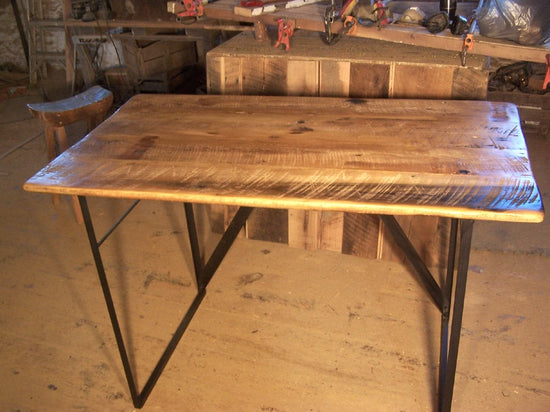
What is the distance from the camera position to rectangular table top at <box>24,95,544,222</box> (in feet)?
3.60

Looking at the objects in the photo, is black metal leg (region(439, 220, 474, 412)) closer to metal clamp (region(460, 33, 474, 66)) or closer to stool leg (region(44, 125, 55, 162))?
metal clamp (region(460, 33, 474, 66))

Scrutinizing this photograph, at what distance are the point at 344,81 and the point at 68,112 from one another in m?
1.30

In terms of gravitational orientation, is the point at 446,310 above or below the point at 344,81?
below

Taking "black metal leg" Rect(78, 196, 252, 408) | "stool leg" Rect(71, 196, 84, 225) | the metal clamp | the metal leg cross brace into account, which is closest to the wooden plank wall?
the metal clamp

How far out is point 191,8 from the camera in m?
2.25

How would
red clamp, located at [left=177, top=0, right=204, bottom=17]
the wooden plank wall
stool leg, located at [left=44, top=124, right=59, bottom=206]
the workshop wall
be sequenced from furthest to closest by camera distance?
1. the workshop wall
2. stool leg, located at [left=44, top=124, right=59, bottom=206]
3. red clamp, located at [left=177, top=0, right=204, bottom=17]
4. the wooden plank wall

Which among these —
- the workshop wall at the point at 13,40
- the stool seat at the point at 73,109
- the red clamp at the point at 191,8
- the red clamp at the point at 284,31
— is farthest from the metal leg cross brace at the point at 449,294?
the workshop wall at the point at 13,40

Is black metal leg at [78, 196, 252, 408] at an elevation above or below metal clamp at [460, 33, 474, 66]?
below

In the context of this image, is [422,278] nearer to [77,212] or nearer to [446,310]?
[446,310]

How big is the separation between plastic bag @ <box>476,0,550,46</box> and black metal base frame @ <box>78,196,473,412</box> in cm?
73

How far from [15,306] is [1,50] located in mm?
4184

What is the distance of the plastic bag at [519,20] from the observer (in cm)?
181

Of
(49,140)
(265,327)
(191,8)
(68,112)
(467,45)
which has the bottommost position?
(265,327)

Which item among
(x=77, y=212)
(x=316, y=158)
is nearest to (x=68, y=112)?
(x=77, y=212)
